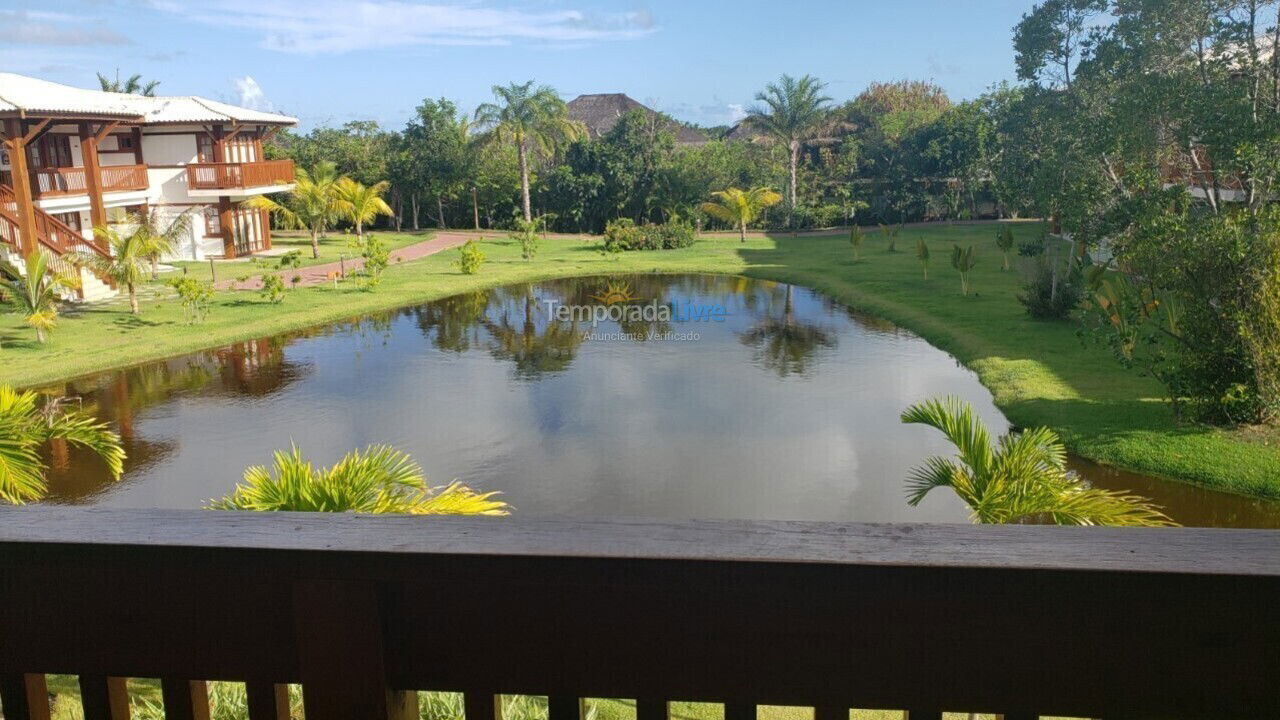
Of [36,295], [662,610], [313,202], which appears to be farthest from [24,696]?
[313,202]

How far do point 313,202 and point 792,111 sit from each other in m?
15.5

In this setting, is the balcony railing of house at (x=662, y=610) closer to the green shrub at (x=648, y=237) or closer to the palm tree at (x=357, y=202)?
the green shrub at (x=648, y=237)

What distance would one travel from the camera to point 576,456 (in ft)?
34.3

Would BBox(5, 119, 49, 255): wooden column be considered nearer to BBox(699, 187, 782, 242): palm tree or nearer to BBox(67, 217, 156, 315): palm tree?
BBox(67, 217, 156, 315): palm tree

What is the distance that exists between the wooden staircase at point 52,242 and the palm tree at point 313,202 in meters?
7.71

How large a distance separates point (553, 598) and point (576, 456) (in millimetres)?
9277

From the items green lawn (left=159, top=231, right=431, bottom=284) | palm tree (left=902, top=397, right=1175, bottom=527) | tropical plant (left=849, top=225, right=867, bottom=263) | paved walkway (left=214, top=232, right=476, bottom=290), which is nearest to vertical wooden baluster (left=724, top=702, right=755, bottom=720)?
palm tree (left=902, top=397, right=1175, bottom=527)

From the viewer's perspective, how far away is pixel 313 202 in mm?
29359

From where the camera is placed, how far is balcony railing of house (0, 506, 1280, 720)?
1.16 m

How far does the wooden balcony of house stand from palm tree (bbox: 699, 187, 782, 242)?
52.5ft

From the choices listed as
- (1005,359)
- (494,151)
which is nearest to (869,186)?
(494,151)

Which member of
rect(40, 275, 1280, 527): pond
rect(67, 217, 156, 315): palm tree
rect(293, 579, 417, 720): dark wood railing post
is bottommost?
rect(40, 275, 1280, 527): pond

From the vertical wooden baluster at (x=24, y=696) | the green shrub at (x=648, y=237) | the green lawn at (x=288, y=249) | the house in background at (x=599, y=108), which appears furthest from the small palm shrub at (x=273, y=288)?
the house in background at (x=599, y=108)

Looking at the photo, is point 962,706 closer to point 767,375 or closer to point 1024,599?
point 1024,599
